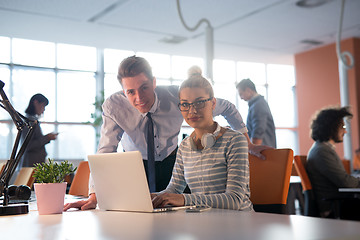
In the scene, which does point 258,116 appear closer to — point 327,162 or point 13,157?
point 327,162

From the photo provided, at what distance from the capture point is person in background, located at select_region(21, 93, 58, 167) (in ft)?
15.9

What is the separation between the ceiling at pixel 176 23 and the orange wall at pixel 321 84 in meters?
0.28

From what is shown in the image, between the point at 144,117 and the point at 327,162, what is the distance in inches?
65.4

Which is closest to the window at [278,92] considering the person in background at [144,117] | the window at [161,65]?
the window at [161,65]

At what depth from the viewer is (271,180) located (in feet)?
6.41

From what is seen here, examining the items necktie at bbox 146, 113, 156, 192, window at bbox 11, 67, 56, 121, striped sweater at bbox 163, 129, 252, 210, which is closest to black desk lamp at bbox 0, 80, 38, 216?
striped sweater at bbox 163, 129, 252, 210

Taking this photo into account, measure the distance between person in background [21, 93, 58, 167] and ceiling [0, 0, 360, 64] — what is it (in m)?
2.39

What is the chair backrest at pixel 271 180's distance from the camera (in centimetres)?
191


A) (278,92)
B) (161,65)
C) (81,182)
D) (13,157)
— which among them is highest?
(161,65)

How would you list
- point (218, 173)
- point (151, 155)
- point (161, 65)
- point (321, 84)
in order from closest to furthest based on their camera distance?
point (218, 173) < point (151, 155) < point (321, 84) < point (161, 65)

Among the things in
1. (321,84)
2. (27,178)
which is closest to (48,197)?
(27,178)

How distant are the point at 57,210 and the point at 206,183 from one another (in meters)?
0.60

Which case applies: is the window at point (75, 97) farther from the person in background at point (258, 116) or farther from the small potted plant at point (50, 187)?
the small potted plant at point (50, 187)

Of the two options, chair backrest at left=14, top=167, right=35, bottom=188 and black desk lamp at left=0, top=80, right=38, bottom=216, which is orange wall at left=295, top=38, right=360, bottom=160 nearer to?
chair backrest at left=14, top=167, right=35, bottom=188
